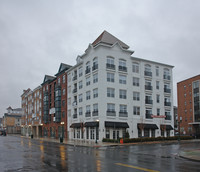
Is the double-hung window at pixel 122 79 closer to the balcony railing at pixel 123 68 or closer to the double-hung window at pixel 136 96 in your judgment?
the balcony railing at pixel 123 68

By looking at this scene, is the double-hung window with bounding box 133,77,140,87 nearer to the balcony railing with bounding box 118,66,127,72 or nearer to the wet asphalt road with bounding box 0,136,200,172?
the balcony railing with bounding box 118,66,127,72

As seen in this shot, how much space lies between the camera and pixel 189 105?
7238 centimetres

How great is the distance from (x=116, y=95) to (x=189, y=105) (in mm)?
34538

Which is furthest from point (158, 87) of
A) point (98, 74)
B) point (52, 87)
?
point (52, 87)

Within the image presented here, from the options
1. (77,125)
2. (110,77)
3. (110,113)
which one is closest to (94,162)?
(110,113)

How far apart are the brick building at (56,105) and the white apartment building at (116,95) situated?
17.4ft

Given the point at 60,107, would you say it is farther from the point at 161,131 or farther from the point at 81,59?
the point at 161,131

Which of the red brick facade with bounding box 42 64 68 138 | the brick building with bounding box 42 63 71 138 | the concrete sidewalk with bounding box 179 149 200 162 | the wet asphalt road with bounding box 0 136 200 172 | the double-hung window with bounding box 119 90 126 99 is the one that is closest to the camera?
the wet asphalt road with bounding box 0 136 200 172

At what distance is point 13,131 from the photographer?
134 meters

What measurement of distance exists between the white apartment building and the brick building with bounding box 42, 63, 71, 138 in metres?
5.30

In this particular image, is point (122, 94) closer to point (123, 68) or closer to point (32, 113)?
point (123, 68)

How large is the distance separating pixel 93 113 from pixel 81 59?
15.4 metres

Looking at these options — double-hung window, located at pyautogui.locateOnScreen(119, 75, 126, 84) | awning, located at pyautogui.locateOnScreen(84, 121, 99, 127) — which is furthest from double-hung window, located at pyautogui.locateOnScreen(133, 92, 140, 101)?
awning, located at pyautogui.locateOnScreen(84, 121, 99, 127)

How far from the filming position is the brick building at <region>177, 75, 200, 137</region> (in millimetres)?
69125
